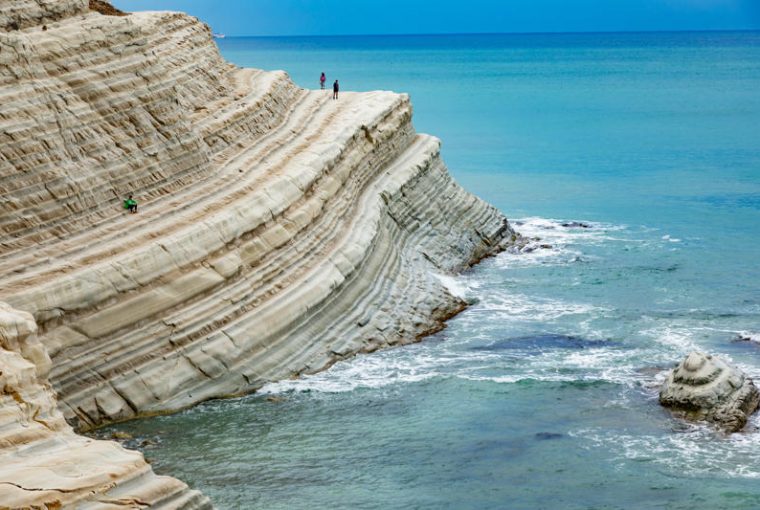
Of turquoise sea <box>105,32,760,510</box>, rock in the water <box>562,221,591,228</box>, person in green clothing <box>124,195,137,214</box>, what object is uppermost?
person in green clothing <box>124,195,137,214</box>

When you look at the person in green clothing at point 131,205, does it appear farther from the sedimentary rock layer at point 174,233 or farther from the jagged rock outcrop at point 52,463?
the jagged rock outcrop at point 52,463

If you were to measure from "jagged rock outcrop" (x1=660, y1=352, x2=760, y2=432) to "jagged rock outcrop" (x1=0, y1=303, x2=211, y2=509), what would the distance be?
10.5 m

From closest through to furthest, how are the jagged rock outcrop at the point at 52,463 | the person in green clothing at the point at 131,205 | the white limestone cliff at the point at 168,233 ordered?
the jagged rock outcrop at the point at 52,463 < the white limestone cliff at the point at 168,233 < the person in green clothing at the point at 131,205

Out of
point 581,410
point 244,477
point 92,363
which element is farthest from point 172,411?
point 581,410

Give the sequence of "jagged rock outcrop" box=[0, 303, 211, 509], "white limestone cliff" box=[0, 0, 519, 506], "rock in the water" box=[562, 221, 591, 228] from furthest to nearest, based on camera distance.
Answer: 1. "rock in the water" box=[562, 221, 591, 228]
2. "white limestone cliff" box=[0, 0, 519, 506]
3. "jagged rock outcrop" box=[0, 303, 211, 509]

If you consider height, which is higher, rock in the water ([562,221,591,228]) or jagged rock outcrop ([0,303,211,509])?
rock in the water ([562,221,591,228])

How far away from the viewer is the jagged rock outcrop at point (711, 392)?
22.1 meters

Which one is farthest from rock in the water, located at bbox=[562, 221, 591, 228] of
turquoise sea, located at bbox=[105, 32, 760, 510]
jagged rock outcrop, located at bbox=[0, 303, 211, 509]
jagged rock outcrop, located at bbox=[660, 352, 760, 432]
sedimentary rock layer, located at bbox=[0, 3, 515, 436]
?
jagged rock outcrop, located at bbox=[0, 303, 211, 509]

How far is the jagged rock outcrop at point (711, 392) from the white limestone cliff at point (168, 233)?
666 cm

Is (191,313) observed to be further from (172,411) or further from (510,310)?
(510,310)

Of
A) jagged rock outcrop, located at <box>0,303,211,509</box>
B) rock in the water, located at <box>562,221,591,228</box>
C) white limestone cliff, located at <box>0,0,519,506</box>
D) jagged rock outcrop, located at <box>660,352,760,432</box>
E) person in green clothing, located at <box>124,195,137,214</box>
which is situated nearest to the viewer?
jagged rock outcrop, located at <box>0,303,211,509</box>

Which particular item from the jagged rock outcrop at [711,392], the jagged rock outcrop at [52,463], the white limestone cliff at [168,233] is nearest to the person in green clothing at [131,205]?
the white limestone cliff at [168,233]

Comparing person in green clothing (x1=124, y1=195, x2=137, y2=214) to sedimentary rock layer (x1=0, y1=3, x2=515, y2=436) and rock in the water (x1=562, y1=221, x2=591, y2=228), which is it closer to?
sedimentary rock layer (x1=0, y1=3, x2=515, y2=436)

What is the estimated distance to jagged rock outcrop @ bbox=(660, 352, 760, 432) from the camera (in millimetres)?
22141
